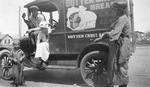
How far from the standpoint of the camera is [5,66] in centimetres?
643

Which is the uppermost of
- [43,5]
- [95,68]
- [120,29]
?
[43,5]

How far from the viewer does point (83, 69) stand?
205 inches

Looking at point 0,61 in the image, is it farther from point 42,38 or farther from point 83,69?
point 83,69

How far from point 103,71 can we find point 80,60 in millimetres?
676

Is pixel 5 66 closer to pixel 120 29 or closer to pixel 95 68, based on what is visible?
pixel 95 68

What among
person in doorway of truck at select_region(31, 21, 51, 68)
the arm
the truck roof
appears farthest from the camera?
the truck roof

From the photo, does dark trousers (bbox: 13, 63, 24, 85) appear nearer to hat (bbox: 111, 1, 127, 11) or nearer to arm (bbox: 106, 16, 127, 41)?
arm (bbox: 106, 16, 127, 41)

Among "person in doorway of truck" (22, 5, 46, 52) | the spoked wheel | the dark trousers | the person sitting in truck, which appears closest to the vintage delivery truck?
the spoked wheel

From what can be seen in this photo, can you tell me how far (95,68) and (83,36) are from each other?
92 cm

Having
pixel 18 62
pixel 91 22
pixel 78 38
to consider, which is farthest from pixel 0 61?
pixel 91 22

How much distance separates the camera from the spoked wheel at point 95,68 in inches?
198

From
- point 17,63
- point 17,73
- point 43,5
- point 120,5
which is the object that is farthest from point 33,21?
point 120,5

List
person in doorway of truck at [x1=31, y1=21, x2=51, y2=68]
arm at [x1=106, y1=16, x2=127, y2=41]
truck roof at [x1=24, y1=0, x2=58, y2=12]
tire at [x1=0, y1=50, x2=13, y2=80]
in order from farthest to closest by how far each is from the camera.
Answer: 1. tire at [x1=0, y1=50, x2=13, y2=80]
2. truck roof at [x1=24, y1=0, x2=58, y2=12]
3. person in doorway of truck at [x1=31, y1=21, x2=51, y2=68]
4. arm at [x1=106, y1=16, x2=127, y2=41]

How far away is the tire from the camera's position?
6.39m
